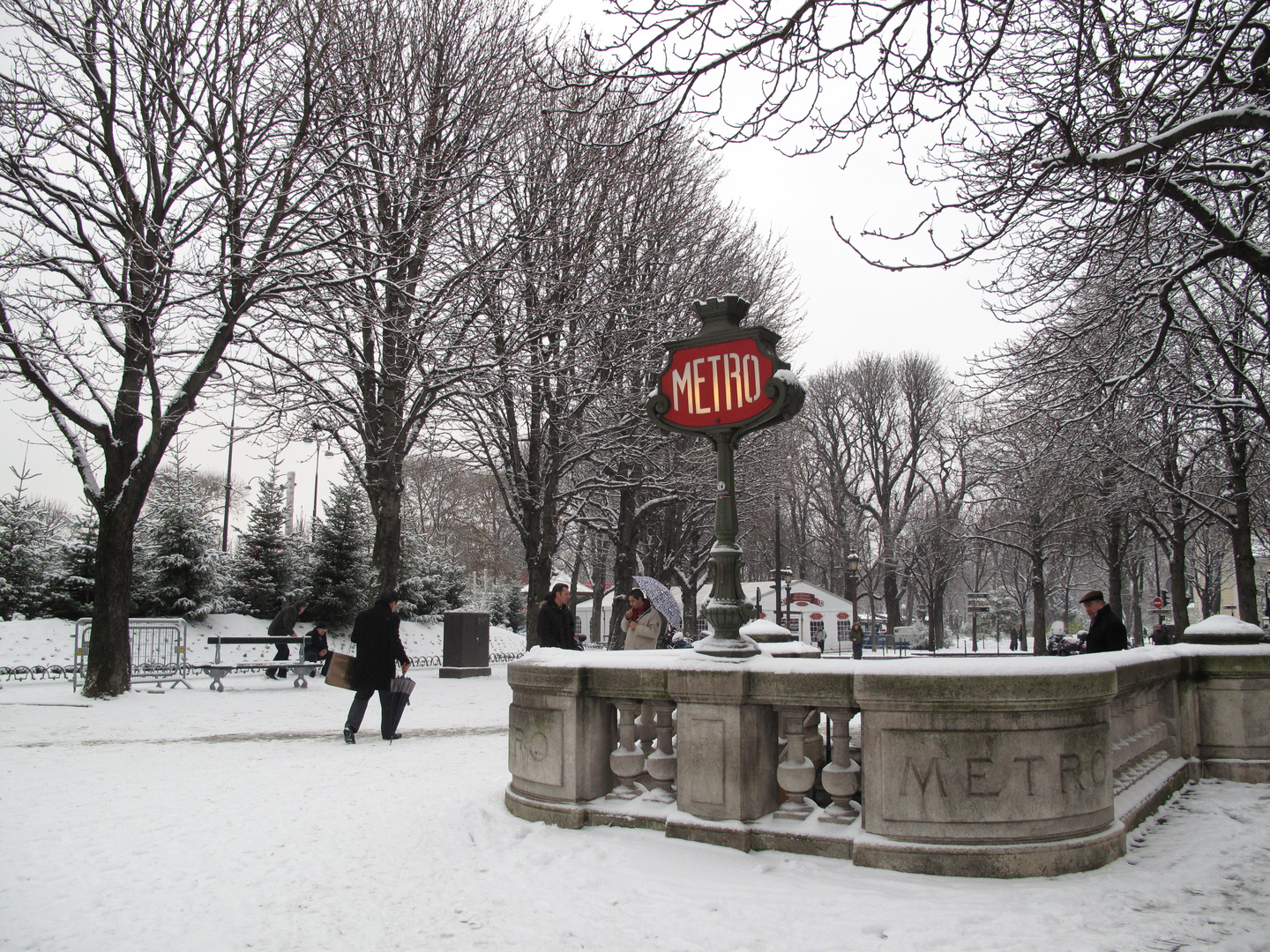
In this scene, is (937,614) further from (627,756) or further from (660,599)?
(627,756)

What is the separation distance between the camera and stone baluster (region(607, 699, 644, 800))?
5617 millimetres

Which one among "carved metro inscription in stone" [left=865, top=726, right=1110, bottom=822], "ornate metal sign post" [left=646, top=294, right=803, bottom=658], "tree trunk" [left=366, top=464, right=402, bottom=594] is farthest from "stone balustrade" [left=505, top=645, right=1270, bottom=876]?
"tree trunk" [left=366, top=464, right=402, bottom=594]

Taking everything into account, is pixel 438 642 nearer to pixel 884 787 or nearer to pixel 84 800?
pixel 84 800

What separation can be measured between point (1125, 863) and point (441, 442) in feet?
56.1

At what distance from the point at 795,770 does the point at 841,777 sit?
29cm

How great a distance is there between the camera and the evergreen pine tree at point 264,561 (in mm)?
24531

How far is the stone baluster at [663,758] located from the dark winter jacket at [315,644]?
11512 mm

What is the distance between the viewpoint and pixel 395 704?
30.9 feet

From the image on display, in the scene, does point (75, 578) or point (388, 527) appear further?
point (75, 578)

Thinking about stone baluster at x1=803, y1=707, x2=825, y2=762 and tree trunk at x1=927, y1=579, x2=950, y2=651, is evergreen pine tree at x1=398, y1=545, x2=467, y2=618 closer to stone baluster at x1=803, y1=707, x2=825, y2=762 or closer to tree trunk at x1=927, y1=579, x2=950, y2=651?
stone baluster at x1=803, y1=707, x2=825, y2=762

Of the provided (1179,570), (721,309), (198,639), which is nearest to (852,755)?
(721,309)

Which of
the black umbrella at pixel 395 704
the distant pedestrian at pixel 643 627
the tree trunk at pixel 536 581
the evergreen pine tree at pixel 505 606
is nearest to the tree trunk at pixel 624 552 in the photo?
the tree trunk at pixel 536 581

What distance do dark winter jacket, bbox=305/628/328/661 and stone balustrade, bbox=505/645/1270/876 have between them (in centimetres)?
1106

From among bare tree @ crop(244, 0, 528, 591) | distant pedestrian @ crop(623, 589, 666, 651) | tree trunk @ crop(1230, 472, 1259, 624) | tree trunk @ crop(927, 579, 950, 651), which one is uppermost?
bare tree @ crop(244, 0, 528, 591)
